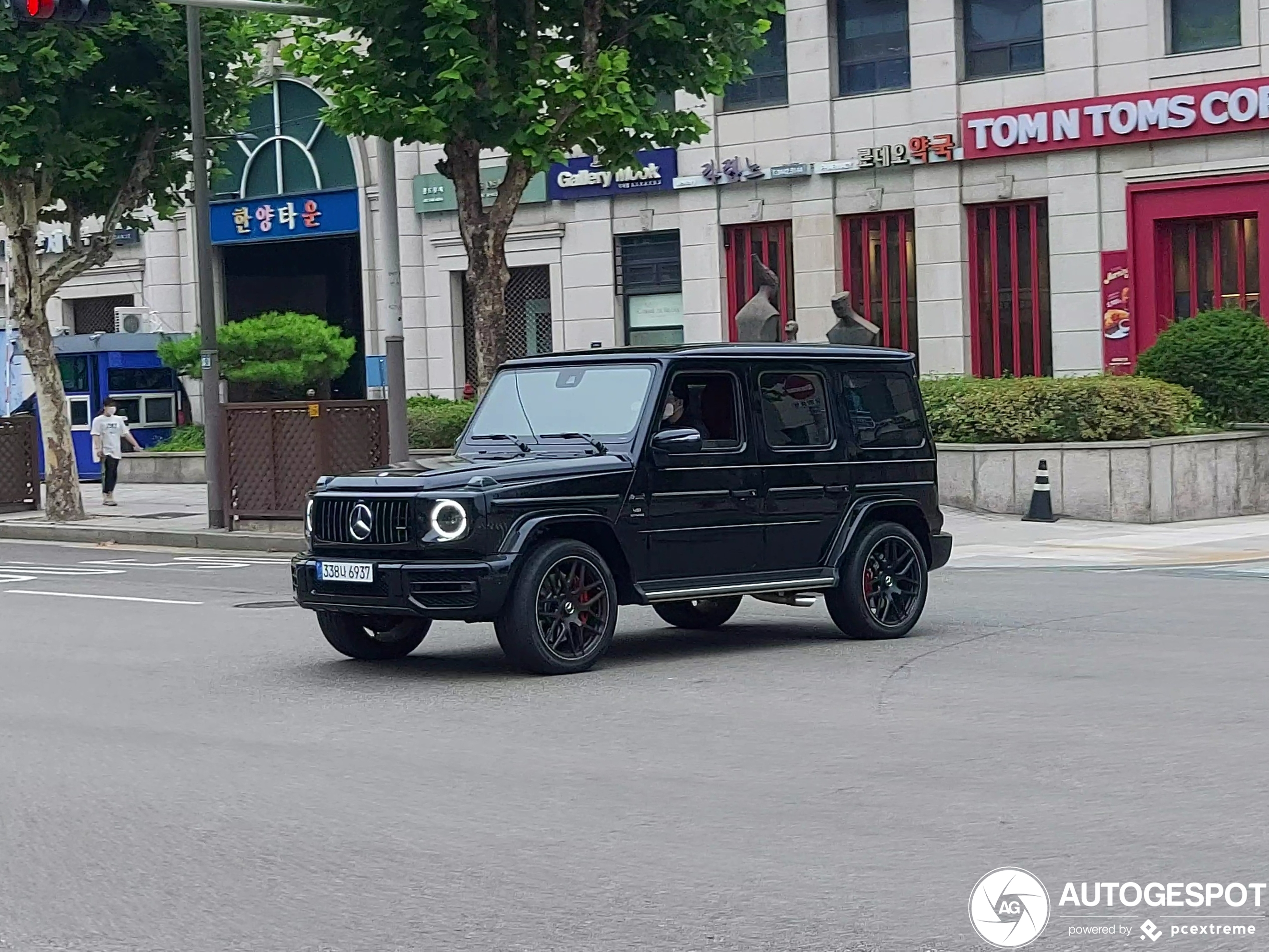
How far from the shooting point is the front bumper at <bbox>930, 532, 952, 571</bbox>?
13.4 m

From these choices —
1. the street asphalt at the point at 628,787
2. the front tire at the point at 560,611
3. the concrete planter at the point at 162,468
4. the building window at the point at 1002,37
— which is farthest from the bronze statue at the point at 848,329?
the front tire at the point at 560,611

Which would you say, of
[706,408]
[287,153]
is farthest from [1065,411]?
[287,153]

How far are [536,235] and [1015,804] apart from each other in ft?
103

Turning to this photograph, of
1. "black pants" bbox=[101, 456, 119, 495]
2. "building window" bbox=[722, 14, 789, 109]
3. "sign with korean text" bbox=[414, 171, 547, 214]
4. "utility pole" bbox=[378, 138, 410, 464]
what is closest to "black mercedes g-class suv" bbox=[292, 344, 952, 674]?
"utility pole" bbox=[378, 138, 410, 464]

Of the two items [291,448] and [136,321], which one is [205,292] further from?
[136,321]

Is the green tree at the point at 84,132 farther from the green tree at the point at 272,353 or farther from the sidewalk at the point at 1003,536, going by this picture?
the green tree at the point at 272,353

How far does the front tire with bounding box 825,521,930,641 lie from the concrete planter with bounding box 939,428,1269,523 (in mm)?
11111

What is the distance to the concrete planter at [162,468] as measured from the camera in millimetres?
36375

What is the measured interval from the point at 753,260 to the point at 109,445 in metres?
11.1

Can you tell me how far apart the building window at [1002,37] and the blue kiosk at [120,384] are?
16617 mm

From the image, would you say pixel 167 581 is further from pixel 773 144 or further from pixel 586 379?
pixel 773 144

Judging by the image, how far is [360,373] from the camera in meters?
42.8

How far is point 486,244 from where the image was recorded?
23.0 meters

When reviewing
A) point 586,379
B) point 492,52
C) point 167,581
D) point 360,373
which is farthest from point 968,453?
point 360,373
